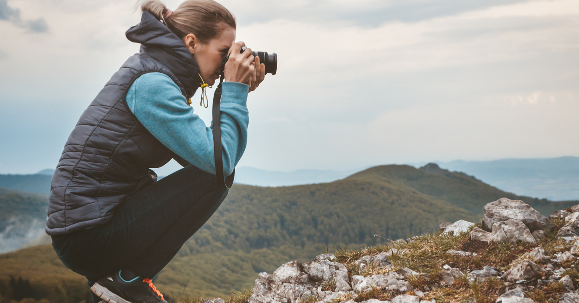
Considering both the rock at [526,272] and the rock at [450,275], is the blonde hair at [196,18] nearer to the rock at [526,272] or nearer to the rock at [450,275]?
the rock at [450,275]

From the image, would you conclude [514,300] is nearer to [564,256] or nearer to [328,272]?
[564,256]

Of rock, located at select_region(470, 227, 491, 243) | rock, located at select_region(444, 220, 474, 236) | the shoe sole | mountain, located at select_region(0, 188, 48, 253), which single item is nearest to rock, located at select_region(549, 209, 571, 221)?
rock, located at select_region(444, 220, 474, 236)

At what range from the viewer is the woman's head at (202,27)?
3.21 m

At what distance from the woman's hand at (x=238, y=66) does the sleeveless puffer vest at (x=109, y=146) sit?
315 mm

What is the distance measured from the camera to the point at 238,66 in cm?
314

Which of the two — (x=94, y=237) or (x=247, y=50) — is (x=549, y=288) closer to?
(x=247, y=50)

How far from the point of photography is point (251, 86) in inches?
135

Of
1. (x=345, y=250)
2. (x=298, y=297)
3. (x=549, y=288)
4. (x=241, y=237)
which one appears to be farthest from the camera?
(x=241, y=237)

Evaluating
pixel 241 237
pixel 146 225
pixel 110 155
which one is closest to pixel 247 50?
pixel 110 155

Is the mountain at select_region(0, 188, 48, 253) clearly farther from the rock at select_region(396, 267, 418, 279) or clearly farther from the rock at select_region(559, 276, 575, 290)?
the rock at select_region(559, 276, 575, 290)

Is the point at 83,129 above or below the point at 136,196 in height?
above

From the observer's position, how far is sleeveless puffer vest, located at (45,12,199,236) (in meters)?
2.89

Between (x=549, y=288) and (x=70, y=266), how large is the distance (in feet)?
11.3

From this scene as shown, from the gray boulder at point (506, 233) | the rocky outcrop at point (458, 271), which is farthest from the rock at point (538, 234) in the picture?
the gray boulder at point (506, 233)
